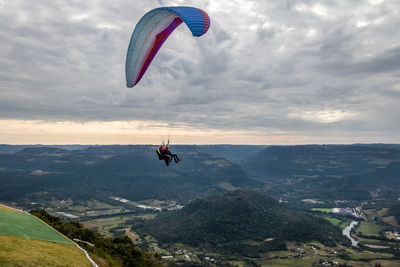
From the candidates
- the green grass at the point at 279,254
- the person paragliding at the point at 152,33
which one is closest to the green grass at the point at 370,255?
the green grass at the point at 279,254

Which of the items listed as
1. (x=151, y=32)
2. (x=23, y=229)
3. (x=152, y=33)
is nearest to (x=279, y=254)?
(x=23, y=229)

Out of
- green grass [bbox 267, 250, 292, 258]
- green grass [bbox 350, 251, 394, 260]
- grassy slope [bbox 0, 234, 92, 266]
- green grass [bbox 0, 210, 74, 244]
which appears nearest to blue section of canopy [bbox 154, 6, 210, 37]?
grassy slope [bbox 0, 234, 92, 266]

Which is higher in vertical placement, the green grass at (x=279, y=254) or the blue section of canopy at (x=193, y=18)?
the blue section of canopy at (x=193, y=18)

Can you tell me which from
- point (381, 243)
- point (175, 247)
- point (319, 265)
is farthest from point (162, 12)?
point (381, 243)

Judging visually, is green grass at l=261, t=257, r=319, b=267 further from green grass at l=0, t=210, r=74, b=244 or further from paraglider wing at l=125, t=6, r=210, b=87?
paraglider wing at l=125, t=6, r=210, b=87

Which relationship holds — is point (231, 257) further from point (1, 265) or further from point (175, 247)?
point (1, 265)

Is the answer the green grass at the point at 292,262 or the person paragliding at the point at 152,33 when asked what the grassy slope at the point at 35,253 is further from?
the green grass at the point at 292,262

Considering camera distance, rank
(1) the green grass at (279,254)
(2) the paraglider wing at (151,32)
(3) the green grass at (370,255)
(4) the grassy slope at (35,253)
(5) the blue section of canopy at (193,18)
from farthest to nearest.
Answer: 1. (1) the green grass at (279,254)
2. (3) the green grass at (370,255)
3. (2) the paraglider wing at (151,32)
4. (5) the blue section of canopy at (193,18)
5. (4) the grassy slope at (35,253)
